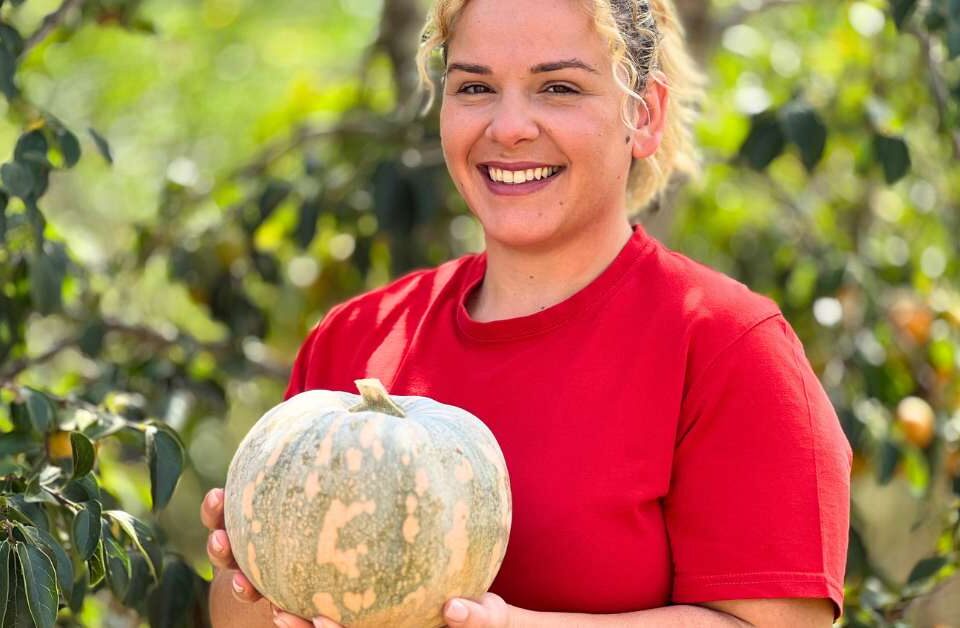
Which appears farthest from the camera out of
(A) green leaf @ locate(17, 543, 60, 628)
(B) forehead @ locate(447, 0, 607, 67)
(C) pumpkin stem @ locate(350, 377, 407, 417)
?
(B) forehead @ locate(447, 0, 607, 67)

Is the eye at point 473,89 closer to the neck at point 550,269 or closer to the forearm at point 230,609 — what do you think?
the neck at point 550,269

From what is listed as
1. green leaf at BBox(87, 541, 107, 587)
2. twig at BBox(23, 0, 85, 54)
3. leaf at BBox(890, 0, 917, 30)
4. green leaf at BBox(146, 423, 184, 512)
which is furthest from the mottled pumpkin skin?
leaf at BBox(890, 0, 917, 30)

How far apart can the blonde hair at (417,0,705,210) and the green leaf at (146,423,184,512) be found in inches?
32.1

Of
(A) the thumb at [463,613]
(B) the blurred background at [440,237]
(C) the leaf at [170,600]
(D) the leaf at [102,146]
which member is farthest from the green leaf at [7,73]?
(A) the thumb at [463,613]

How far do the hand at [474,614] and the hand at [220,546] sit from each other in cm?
16

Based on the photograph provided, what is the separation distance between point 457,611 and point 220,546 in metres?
0.40

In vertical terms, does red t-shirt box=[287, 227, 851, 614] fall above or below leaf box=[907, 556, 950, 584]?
above

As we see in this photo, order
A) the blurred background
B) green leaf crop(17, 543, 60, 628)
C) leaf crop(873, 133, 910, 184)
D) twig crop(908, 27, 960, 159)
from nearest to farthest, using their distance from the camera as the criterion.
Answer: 1. green leaf crop(17, 543, 60, 628)
2. the blurred background
3. twig crop(908, 27, 960, 159)
4. leaf crop(873, 133, 910, 184)

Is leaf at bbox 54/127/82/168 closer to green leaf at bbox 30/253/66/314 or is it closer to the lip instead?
green leaf at bbox 30/253/66/314

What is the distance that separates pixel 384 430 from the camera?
177 centimetres

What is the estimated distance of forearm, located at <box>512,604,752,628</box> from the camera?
1.82m

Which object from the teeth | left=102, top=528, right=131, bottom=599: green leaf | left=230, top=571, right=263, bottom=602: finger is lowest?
left=102, top=528, right=131, bottom=599: green leaf

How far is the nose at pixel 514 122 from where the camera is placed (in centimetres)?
208

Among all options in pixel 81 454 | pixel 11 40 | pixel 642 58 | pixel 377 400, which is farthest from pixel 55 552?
pixel 642 58
